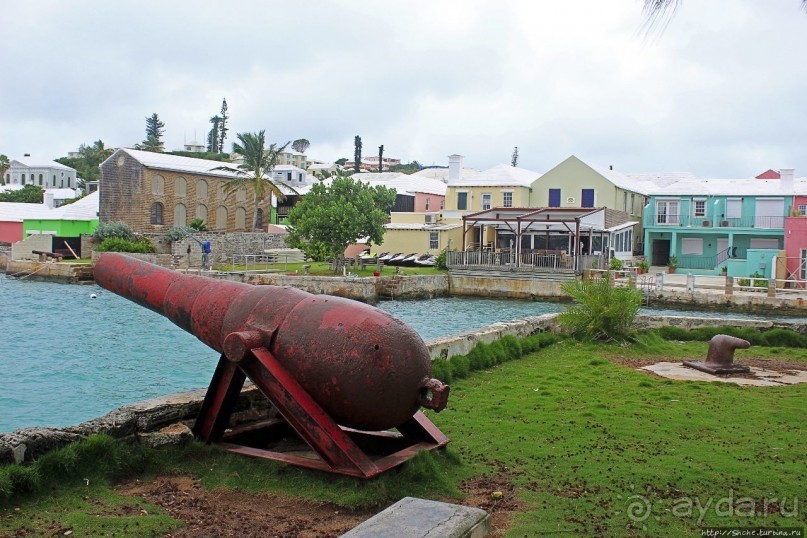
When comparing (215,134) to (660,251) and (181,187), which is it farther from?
(660,251)

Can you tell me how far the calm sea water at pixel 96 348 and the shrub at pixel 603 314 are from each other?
341 inches

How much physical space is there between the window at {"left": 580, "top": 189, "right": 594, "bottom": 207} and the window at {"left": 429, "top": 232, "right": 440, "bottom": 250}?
931cm

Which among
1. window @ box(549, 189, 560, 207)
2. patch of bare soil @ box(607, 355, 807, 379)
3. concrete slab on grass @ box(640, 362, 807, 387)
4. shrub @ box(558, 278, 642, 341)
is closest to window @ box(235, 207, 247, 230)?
window @ box(549, 189, 560, 207)

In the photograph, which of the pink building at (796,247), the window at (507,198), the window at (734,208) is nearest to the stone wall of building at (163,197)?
the window at (507,198)

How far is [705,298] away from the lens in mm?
32375

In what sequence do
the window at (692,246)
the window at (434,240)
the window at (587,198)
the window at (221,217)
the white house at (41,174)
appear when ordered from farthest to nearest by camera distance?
the white house at (41,174)
the window at (221,217)
the window at (434,240)
the window at (587,198)
the window at (692,246)

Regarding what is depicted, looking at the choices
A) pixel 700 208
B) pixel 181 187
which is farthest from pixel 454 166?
pixel 181 187

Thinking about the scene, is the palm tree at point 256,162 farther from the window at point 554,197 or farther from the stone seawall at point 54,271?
the window at point 554,197

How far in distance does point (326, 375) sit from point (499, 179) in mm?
45171

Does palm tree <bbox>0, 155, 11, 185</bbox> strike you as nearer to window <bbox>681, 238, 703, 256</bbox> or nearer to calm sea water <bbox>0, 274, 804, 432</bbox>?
calm sea water <bbox>0, 274, 804, 432</bbox>

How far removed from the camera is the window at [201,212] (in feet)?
189

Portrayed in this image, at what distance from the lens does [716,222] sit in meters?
44.5

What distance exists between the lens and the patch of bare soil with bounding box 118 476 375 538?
4.78m

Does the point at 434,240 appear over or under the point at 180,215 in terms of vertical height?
under
